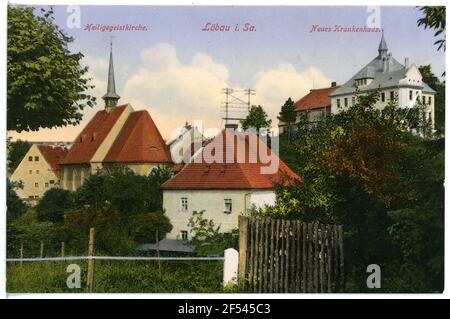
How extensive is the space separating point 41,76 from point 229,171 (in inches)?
123

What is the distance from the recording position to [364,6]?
10312 mm

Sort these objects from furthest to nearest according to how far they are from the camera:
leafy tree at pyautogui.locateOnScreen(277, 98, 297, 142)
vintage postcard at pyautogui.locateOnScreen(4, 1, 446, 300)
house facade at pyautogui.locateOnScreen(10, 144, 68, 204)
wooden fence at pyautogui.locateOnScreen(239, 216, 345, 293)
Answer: leafy tree at pyautogui.locateOnScreen(277, 98, 297, 142) → house facade at pyautogui.locateOnScreen(10, 144, 68, 204) → vintage postcard at pyautogui.locateOnScreen(4, 1, 446, 300) → wooden fence at pyautogui.locateOnScreen(239, 216, 345, 293)

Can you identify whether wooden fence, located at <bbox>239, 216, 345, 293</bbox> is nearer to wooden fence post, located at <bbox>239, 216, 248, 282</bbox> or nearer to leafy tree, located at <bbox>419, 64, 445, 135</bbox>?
wooden fence post, located at <bbox>239, 216, 248, 282</bbox>

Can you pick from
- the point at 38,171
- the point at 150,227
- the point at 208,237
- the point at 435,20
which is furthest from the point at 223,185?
the point at 435,20

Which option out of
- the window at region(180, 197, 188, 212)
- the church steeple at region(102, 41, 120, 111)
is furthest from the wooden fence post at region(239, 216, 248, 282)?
the church steeple at region(102, 41, 120, 111)

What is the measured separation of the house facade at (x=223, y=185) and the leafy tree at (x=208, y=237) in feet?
0.21

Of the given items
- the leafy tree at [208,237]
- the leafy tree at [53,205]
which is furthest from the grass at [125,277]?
the leafy tree at [53,205]

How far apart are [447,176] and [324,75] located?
2261 mm

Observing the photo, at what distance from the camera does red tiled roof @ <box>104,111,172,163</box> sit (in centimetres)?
1084

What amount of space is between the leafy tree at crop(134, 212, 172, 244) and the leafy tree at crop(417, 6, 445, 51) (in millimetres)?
4658

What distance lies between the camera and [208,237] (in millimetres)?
10617

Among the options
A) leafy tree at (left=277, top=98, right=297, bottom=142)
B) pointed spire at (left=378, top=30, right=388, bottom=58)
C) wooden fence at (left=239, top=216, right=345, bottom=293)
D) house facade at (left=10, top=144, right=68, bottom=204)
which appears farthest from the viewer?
leafy tree at (left=277, top=98, right=297, bottom=142)
